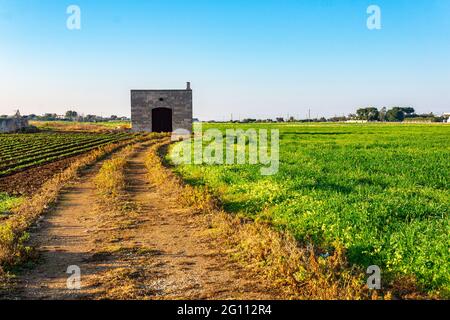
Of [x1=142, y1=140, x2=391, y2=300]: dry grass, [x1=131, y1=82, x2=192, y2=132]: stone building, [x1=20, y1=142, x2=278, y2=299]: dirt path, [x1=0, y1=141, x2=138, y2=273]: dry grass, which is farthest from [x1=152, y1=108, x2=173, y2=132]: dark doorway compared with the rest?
[x1=142, y1=140, x2=391, y2=300]: dry grass

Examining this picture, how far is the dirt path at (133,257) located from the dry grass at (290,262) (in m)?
0.30

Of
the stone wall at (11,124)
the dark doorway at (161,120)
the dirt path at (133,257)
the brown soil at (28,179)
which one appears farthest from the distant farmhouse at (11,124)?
the dirt path at (133,257)

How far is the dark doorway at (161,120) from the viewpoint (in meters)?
63.8

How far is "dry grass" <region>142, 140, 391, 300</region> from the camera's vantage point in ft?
20.6

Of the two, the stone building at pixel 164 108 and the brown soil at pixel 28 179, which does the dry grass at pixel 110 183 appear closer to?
the brown soil at pixel 28 179

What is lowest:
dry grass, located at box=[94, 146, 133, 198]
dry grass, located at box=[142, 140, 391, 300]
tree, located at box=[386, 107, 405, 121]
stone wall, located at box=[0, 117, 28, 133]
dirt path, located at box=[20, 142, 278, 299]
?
dirt path, located at box=[20, 142, 278, 299]

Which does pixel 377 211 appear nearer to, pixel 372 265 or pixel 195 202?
pixel 372 265

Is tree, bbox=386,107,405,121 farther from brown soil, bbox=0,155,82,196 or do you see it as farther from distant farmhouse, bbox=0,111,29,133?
brown soil, bbox=0,155,82,196

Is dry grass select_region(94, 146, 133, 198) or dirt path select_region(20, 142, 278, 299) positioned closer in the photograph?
dirt path select_region(20, 142, 278, 299)

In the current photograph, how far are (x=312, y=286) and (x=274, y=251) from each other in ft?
4.51

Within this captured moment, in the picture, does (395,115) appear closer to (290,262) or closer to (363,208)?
(363,208)

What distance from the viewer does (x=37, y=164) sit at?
25750 mm

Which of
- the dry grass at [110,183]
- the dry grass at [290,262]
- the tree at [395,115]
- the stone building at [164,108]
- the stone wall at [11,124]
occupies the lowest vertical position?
the dry grass at [290,262]

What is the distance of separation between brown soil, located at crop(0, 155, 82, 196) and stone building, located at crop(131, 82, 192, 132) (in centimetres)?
3822
